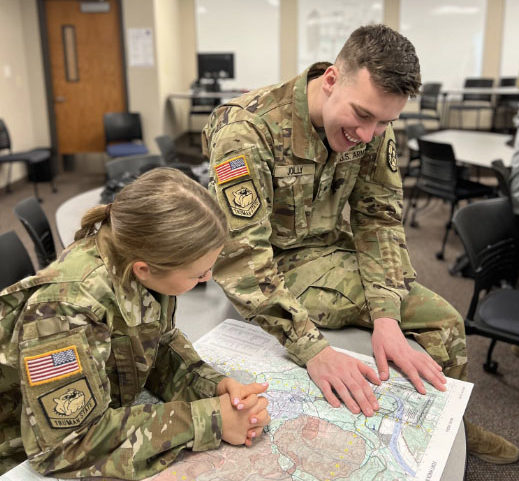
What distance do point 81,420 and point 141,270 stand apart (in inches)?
9.1

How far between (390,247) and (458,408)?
0.54m

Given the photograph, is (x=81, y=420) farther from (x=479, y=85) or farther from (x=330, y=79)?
(x=479, y=85)

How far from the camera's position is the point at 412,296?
1.35 m

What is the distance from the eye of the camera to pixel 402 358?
1.08m

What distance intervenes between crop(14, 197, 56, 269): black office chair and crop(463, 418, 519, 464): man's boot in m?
1.60

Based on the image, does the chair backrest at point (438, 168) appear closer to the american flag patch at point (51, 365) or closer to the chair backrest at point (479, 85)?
the american flag patch at point (51, 365)

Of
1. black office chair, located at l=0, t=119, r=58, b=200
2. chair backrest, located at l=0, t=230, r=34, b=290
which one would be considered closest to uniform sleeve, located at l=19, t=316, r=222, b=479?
chair backrest, located at l=0, t=230, r=34, b=290

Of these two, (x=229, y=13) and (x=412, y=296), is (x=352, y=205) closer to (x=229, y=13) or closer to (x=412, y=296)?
(x=412, y=296)

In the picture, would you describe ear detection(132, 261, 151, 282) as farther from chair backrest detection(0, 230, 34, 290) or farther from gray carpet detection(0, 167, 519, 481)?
gray carpet detection(0, 167, 519, 481)

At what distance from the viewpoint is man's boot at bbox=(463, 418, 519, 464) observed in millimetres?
1501

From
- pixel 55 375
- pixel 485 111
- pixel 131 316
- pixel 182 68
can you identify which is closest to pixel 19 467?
pixel 55 375

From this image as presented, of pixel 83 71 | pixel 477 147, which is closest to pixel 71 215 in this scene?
pixel 477 147

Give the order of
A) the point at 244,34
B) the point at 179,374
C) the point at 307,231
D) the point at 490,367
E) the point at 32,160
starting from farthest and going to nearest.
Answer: the point at 244,34 → the point at 32,160 → the point at 490,367 → the point at 307,231 → the point at 179,374

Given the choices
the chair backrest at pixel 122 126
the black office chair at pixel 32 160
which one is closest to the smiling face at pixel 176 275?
the black office chair at pixel 32 160
